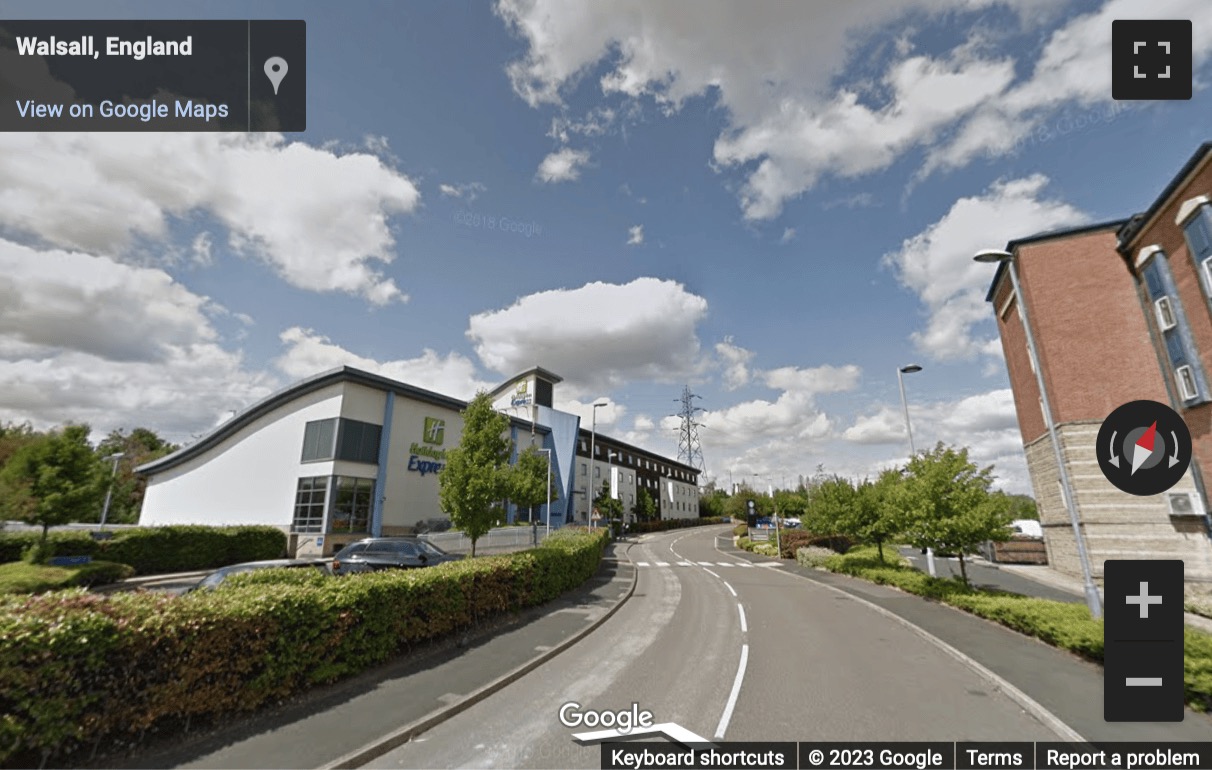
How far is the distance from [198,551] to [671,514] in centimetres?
7444

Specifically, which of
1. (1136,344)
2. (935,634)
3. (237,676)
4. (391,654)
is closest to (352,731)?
(237,676)

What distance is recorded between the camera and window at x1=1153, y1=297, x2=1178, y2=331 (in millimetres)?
20938

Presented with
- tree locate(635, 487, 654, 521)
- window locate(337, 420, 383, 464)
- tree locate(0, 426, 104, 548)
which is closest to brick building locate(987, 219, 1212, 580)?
window locate(337, 420, 383, 464)

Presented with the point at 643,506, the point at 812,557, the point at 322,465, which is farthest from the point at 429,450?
the point at 643,506

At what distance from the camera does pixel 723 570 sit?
29.5m

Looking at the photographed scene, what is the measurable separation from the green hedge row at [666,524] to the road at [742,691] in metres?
57.2

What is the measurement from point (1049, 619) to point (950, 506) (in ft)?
15.1

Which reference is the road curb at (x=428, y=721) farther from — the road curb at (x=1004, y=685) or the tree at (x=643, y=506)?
the tree at (x=643, y=506)

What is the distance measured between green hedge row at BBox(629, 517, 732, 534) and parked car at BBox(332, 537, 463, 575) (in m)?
52.2

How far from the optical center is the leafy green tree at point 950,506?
15047 mm

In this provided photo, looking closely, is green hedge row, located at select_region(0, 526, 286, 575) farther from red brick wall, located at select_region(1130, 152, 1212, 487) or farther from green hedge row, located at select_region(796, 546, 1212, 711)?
red brick wall, located at select_region(1130, 152, 1212, 487)

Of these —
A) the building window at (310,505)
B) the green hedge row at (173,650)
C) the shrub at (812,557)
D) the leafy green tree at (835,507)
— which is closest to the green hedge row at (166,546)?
the building window at (310,505)

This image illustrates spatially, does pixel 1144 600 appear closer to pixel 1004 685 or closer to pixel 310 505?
pixel 1004 685

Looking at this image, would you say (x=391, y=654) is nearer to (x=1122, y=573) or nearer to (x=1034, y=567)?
(x=1122, y=573)
